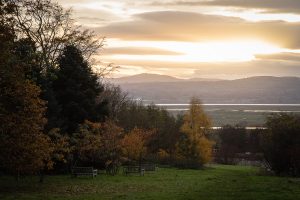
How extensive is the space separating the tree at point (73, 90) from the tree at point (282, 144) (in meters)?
20.7

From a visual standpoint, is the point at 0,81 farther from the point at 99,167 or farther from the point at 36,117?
the point at 99,167

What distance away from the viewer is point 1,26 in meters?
28.0

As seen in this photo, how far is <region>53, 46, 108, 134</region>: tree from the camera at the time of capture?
1780 inches

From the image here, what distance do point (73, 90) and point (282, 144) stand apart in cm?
2492

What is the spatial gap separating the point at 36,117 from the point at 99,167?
22252 mm

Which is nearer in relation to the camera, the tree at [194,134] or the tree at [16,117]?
the tree at [16,117]

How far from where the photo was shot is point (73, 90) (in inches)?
1789

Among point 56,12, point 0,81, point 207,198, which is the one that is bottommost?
point 207,198

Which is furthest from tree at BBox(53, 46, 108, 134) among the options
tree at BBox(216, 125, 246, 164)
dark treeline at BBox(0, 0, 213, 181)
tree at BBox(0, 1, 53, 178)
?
tree at BBox(216, 125, 246, 164)

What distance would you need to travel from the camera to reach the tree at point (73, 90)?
1780 inches

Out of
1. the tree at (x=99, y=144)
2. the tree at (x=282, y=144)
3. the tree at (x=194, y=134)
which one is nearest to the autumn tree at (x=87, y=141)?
the tree at (x=99, y=144)

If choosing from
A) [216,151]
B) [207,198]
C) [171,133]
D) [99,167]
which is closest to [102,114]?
[99,167]

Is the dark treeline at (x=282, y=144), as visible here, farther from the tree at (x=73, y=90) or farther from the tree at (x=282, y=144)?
the tree at (x=73, y=90)

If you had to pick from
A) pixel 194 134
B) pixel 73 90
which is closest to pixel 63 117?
pixel 73 90
